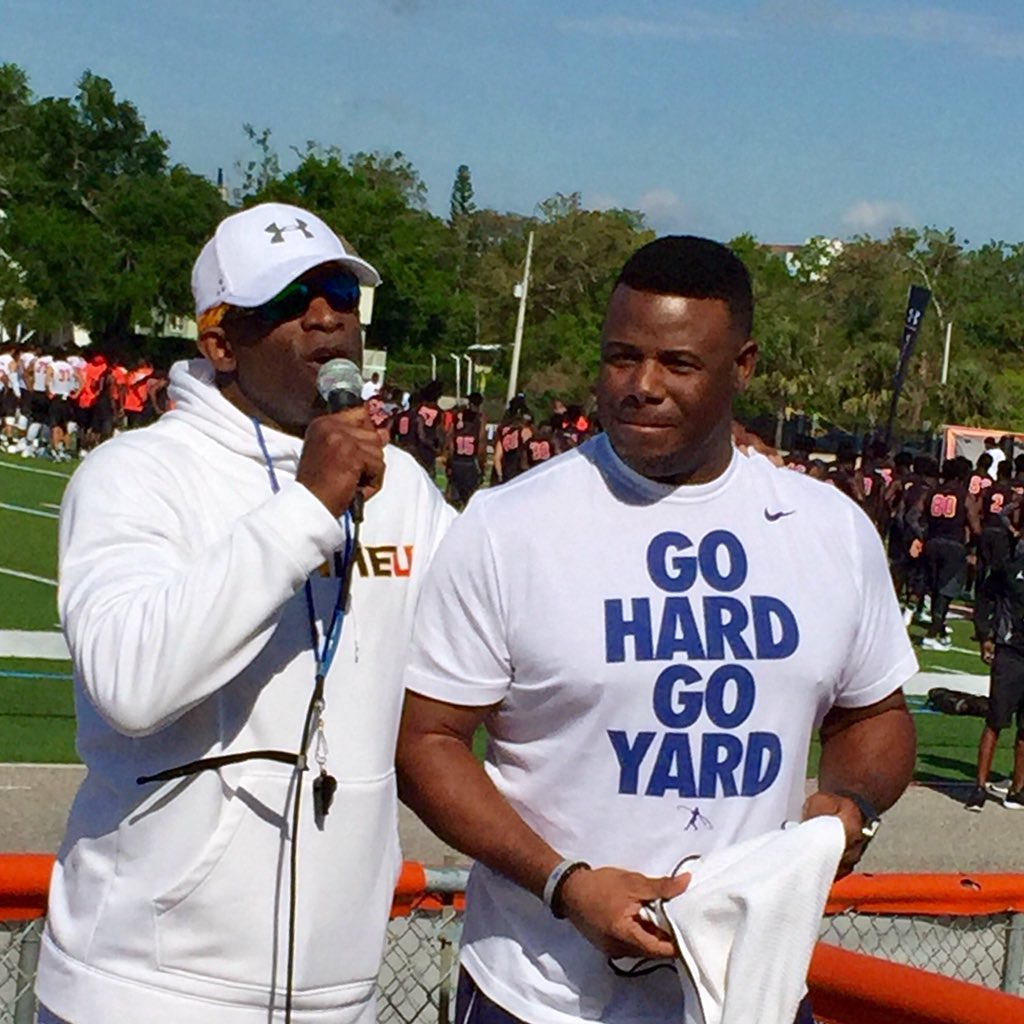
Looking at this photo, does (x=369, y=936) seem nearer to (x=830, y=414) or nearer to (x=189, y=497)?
(x=189, y=497)

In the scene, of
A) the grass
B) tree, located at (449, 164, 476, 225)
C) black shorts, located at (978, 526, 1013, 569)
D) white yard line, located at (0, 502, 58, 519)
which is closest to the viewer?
the grass

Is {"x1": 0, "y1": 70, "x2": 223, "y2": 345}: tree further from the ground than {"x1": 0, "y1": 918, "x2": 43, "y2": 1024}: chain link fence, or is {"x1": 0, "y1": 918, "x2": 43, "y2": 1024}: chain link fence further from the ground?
{"x1": 0, "y1": 70, "x2": 223, "y2": 345}: tree

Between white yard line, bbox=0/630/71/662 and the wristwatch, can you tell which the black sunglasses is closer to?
the wristwatch

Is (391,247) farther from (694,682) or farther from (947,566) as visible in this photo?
(694,682)

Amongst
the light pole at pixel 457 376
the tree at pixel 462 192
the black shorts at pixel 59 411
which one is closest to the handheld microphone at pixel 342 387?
the black shorts at pixel 59 411

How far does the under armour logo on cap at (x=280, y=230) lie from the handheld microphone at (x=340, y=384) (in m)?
0.23

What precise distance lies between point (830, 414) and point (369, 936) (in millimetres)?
73001

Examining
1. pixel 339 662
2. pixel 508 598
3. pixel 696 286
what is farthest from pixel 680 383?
pixel 339 662

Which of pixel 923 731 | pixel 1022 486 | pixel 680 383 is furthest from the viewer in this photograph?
pixel 1022 486

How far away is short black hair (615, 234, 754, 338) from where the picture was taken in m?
3.06

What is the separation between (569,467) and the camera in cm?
315

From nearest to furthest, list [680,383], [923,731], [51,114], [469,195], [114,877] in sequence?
1. [114,877]
2. [680,383]
3. [923,731]
4. [51,114]
5. [469,195]

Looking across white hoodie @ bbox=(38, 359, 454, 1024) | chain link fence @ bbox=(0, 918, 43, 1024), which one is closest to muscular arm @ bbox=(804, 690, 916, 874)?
white hoodie @ bbox=(38, 359, 454, 1024)

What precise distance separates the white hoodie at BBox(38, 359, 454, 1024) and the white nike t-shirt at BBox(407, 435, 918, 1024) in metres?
0.18
